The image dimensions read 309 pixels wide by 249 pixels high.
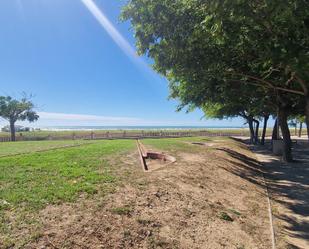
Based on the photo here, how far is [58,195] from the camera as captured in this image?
5.46 meters

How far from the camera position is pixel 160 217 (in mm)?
5508

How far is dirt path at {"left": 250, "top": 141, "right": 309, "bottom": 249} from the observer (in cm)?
589

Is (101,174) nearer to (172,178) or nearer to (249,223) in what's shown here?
(172,178)

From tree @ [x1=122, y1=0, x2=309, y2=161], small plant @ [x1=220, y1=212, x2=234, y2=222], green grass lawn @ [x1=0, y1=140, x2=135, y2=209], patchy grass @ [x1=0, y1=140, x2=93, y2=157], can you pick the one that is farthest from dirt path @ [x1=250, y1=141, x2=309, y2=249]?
patchy grass @ [x1=0, y1=140, x2=93, y2=157]

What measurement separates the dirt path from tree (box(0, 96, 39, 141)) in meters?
38.6

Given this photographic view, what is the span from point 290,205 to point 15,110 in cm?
4343

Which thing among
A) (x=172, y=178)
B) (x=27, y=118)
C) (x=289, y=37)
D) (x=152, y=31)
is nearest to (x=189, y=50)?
(x=152, y=31)

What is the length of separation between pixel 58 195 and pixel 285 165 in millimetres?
13878

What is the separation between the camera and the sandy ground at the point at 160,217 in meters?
4.39

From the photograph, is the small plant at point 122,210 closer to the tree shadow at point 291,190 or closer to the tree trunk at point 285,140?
the tree shadow at point 291,190

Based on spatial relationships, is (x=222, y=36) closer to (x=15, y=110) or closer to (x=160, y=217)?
(x=160, y=217)

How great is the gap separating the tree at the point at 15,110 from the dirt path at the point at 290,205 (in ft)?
127

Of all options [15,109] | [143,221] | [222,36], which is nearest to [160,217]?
[143,221]

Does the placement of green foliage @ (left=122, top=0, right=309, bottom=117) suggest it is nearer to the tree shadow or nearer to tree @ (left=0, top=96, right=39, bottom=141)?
the tree shadow
